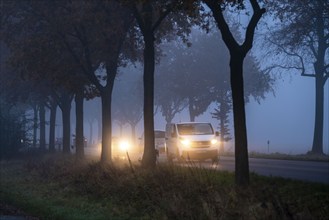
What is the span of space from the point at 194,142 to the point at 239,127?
503 inches

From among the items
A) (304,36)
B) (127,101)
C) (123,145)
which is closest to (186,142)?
(304,36)

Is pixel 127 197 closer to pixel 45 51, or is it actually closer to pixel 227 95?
pixel 45 51

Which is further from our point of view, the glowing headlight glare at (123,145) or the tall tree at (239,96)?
the glowing headlight glare at (123,145)

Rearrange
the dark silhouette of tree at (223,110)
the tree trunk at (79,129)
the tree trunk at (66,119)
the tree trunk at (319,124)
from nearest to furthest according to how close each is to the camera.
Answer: the tree trunk at (79,129) < the tree trunk at (319,124) < the tree trunk at (66,119) < the dark silhouette of tree at (223,110)

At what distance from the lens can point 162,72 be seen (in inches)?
2384

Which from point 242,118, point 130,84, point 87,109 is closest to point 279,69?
point 242,118

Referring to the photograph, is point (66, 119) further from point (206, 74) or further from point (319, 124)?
point (206, 74)

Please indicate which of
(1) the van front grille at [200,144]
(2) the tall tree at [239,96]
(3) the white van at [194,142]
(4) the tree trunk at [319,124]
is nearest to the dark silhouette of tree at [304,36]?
(4) the tree trunk at [319,124]

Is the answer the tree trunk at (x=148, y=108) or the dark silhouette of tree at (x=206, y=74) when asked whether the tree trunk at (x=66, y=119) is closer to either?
the dark silhouette of tree at (x=206, y=74)

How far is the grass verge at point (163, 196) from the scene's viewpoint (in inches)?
414

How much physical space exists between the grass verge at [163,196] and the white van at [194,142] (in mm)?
6630

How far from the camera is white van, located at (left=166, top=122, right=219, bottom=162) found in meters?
26.7

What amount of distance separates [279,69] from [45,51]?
59.9ft

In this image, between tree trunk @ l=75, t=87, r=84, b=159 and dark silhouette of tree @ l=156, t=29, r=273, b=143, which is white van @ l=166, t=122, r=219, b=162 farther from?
dark silhouette of tree @ l=156, t=29, r=273, b=143
